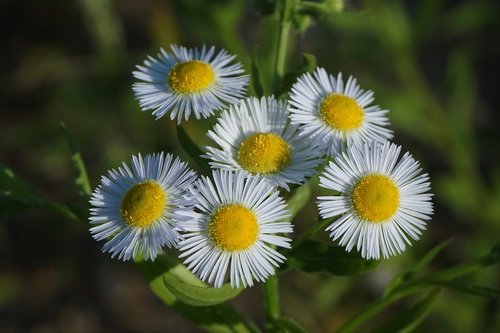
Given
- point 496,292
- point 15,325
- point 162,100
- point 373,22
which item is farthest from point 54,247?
point 496,292

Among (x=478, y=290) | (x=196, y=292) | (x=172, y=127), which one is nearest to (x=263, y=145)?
(x=196, y=292)

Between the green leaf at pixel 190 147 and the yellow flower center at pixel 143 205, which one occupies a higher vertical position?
the green leaf at pixel 190 147

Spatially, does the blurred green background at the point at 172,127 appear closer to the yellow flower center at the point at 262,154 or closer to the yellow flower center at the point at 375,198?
the yellow flower center at the point at 262,154

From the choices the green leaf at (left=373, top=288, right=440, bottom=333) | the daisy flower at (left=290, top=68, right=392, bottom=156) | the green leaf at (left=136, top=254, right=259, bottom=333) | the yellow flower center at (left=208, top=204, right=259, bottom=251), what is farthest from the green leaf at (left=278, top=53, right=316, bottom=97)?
the green leaf at (left=373, top=288, right=440, bottom=333)

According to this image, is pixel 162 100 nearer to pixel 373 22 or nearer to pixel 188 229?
pixel 188 229

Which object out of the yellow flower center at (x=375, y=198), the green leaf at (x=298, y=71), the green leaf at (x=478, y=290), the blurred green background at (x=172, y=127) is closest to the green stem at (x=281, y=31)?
the green leaf at (x=298, y=71)
